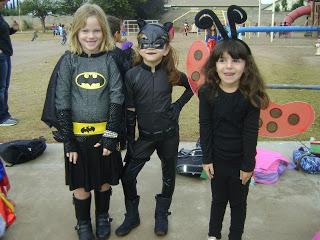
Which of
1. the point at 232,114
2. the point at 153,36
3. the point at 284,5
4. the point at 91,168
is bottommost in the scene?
the point at 91,168

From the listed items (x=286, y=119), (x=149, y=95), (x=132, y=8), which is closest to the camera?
(x=149, y=95)

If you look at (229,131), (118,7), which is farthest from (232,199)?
(118,7)

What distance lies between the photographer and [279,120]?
2.99 m

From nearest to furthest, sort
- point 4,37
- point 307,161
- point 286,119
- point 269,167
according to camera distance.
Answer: point 286,119, point 269,167, point 307,161, point 4,37

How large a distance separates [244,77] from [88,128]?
101 centimetres

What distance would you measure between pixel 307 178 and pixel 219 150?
64.7 inches

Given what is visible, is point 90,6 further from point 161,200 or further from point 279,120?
point 279,120

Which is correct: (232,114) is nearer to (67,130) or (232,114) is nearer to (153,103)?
(153,103)

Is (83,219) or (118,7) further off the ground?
(118,7)

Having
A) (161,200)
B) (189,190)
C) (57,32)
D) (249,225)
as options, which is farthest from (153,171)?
(57,32)

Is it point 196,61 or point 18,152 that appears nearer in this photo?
point 196,61

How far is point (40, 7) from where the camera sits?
5344 cm

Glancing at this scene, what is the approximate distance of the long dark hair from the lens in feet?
7.10

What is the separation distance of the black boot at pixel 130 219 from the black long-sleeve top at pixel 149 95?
0.59 meters
